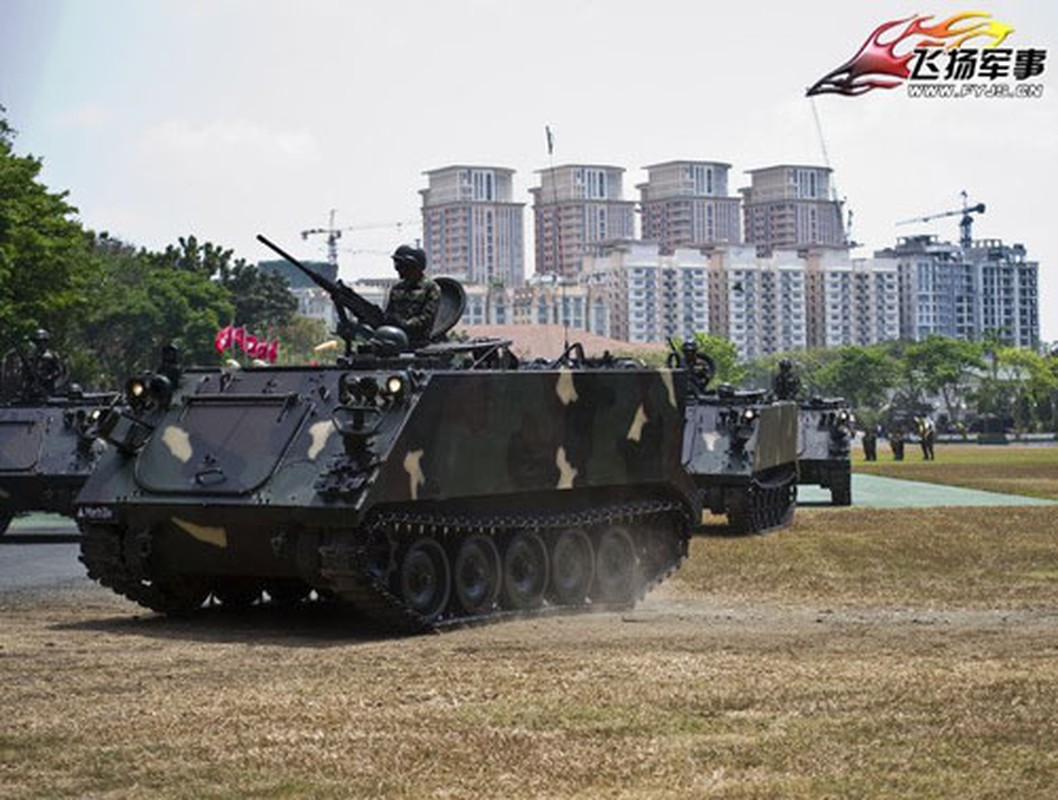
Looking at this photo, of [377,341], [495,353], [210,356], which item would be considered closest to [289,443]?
[377,341]

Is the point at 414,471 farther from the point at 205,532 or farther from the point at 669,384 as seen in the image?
the point at 669,384

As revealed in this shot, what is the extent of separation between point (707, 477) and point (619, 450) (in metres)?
12.7

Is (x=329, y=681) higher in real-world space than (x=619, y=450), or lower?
lower

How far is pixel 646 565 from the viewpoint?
2291 centimetres

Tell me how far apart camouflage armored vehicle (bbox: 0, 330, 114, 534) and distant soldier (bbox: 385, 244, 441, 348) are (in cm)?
1402

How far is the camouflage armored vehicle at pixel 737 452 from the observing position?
3456 cm

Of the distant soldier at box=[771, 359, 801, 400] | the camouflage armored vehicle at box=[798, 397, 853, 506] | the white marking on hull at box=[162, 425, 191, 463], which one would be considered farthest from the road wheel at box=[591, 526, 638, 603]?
the camouflage armored vehicle at box=[798, 397, 853, 506]

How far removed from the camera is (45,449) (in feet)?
115

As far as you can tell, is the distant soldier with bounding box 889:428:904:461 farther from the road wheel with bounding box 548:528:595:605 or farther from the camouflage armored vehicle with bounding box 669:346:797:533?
the road wheel with bounding box 548:528:595:605

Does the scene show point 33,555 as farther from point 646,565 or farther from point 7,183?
point 7,183

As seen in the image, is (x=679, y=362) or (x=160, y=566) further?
(x=679, y=362)

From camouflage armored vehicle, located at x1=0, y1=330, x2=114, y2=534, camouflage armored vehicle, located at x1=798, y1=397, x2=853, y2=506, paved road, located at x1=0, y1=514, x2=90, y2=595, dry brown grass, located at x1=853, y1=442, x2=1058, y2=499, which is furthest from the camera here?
dry brown grass, located at x1=853, y1=442, x2=1058, y2=499

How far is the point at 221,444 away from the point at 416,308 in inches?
107

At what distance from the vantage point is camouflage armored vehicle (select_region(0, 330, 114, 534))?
114 feet
